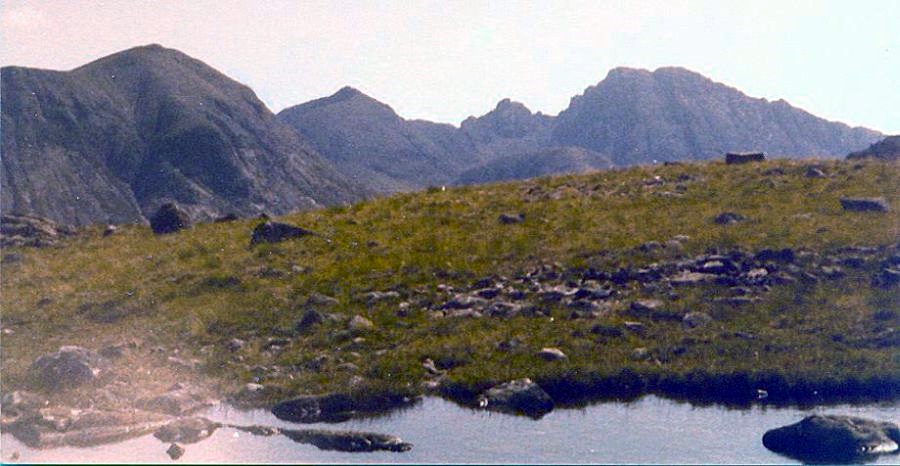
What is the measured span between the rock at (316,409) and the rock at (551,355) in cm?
564

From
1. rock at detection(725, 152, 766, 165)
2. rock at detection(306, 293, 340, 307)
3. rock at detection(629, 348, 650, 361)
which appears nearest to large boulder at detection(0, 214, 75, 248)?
rock at detection(306, 293, 340, 307)

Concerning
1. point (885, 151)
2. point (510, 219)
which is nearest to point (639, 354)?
point (510, 219)

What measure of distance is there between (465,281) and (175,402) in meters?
11.9

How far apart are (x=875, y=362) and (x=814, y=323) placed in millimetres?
2732

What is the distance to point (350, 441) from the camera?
2205 centimetres

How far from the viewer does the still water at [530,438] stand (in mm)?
21000

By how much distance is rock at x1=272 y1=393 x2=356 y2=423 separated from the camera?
24.2m

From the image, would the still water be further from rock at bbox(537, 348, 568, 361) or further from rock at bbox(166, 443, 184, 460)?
rock at bbox(537, 348, 568, 361)

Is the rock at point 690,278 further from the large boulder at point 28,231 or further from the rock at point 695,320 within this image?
the large boulder at point 28,231

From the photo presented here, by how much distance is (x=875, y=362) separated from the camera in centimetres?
2619

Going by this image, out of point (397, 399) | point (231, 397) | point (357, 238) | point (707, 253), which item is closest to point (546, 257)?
point (707, 253)

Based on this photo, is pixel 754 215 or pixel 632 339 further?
pixel 754 215

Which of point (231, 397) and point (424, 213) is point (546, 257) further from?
point (231, 397)

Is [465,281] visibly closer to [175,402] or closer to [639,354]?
[639,354]
